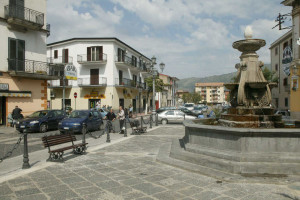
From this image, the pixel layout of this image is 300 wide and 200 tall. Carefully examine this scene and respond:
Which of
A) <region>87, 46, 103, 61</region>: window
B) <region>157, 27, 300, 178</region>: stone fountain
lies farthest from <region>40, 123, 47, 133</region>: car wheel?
<region>87, 46, 103, 61</region>: window

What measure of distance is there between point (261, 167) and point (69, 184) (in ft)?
14.1

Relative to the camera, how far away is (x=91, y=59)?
32469mm

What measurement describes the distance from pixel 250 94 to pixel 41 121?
12115 mm

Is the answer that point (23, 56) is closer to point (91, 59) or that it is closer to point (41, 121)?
point (41, 121)

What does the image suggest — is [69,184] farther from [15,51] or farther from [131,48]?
[131,48]

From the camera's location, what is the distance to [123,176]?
5.42m

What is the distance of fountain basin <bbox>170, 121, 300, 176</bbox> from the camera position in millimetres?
5148

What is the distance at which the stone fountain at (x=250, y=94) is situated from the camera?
6.88 m

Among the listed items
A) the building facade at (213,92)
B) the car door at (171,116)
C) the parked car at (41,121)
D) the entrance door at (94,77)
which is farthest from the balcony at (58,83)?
the building facade at (213,92)

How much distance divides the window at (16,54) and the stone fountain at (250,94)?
16.3 metres

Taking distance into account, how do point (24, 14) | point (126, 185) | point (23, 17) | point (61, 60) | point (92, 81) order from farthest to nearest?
point (61, 60)
point (92, 81)
point (24, 14)
point (23, 17)
point (126, 185)

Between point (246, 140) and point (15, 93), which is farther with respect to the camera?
point (15, 93)

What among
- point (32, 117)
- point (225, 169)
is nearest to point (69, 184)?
point (225, 169)

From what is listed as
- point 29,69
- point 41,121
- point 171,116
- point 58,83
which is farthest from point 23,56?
point 58,83
